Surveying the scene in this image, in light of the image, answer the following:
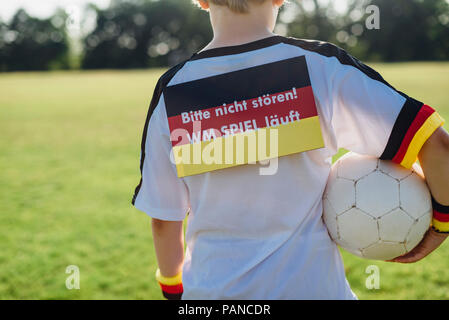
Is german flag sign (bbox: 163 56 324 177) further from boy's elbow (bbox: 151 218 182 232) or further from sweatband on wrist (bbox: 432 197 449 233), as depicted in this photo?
sweatband on wrist (bbox: 432 197 449 233)

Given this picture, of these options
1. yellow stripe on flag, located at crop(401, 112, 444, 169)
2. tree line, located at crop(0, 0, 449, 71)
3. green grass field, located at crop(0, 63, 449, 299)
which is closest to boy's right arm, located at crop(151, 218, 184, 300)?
yellow stripe on flag, located at crop(401, 112, 444, 169)

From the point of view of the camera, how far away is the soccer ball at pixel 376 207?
1.34 meters

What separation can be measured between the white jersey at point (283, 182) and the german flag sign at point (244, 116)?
2 cm

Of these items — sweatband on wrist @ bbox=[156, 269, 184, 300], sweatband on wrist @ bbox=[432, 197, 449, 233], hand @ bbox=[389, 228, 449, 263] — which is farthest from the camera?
sweatband on wrist @ bbox=[156, 269, 184, 300]

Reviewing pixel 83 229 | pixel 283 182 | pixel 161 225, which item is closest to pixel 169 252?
pixel 161 225

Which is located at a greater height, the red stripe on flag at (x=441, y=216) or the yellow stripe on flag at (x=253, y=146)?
the yellow stripe on flag at (x=253, y=146)

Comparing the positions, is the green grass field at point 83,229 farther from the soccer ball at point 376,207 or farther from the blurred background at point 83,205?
the soccer ball at point 376,207

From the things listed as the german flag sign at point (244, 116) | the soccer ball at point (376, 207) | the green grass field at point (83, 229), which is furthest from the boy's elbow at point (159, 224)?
the green grass field at point (83, 229)

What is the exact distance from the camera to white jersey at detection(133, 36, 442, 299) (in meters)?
1.17

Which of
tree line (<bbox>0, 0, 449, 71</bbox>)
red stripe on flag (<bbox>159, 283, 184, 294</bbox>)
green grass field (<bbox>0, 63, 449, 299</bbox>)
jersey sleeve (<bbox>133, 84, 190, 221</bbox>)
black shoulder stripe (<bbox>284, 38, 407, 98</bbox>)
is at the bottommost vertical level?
green grass field (<bbox>0, 63, 449, 299</bbox>)

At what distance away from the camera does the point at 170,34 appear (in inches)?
2416

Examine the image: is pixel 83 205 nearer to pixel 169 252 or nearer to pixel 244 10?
pixel 169 252
